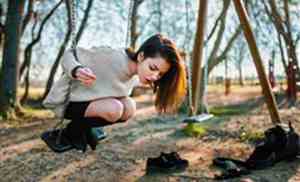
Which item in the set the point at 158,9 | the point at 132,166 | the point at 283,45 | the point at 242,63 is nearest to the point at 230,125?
the point at 132,166

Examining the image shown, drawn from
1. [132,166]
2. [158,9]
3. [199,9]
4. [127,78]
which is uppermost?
[158,9]

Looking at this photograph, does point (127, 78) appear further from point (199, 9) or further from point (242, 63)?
point (242, 63)

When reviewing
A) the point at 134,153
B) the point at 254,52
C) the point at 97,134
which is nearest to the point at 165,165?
the point at 134,153

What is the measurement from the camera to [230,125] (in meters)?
5.77

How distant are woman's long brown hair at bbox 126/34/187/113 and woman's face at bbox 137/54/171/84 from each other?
0.8 inches

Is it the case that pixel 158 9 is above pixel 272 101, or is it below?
above

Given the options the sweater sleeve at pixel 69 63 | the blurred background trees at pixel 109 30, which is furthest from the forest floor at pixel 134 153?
the sweater sleeve at pixel 69 63

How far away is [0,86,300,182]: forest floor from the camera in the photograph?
342 centimetres

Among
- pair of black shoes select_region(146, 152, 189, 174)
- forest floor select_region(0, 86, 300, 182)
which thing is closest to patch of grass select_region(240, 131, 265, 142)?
forest floor select_region(0, 86, 300, 182)

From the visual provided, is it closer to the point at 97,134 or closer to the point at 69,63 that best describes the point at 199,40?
the point at 97,134

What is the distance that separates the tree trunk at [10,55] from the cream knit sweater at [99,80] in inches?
193

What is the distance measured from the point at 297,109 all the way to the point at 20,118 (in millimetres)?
5140

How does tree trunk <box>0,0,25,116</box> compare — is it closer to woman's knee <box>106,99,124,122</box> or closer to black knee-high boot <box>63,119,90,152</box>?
black knee-high boot <box>63,119,90,152</box>

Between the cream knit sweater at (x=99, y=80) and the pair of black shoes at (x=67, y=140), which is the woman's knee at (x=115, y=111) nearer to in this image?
the cream knit sweater at (x=99, y=80)
